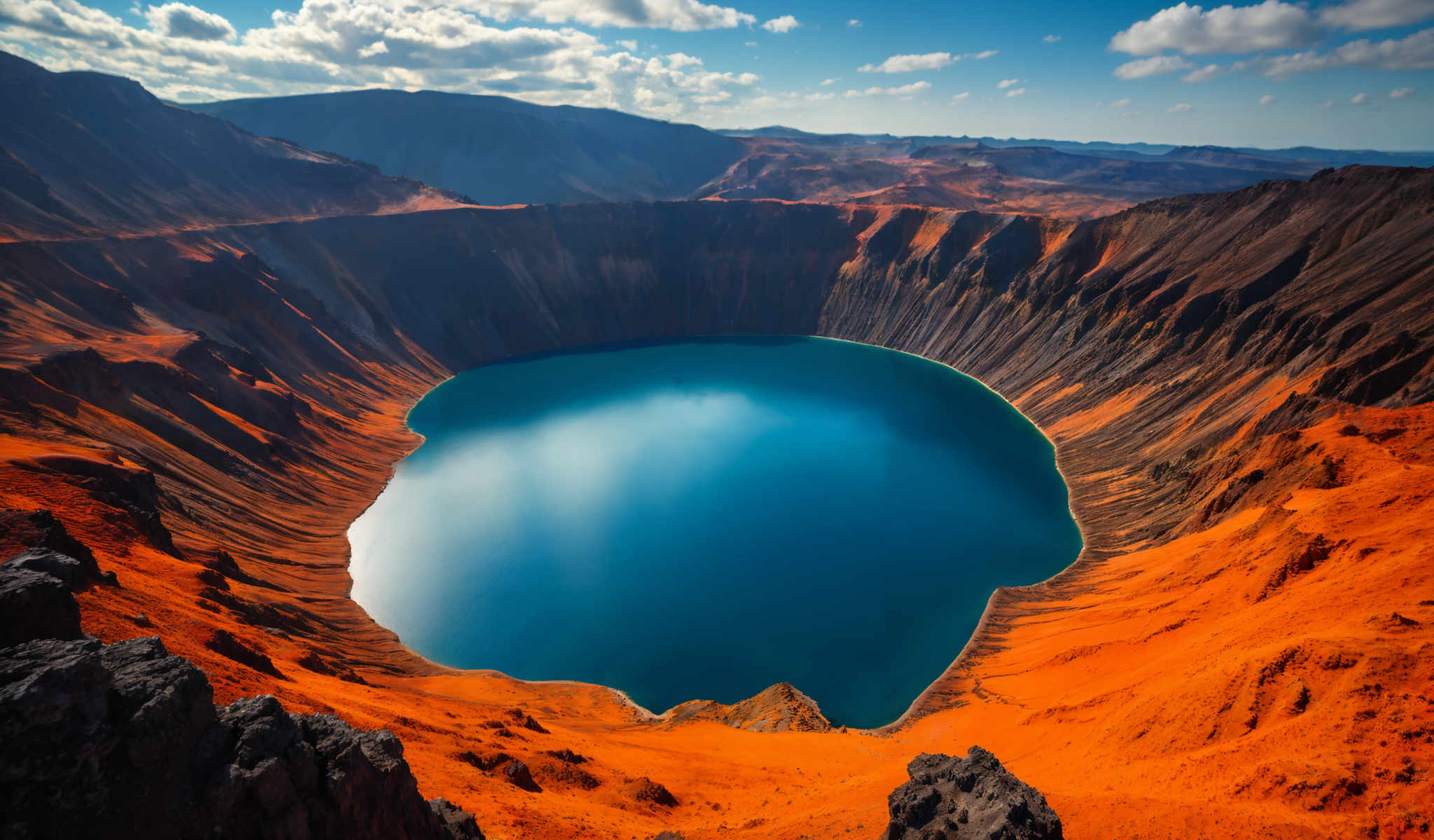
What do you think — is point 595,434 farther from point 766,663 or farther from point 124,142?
point 124,142

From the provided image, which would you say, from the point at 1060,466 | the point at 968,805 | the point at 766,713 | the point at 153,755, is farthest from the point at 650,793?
the point at 1060,466

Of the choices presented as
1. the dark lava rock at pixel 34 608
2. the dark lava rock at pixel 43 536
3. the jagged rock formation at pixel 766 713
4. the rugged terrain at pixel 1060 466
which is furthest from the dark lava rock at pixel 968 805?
the dark lava rock at pixel 43 536

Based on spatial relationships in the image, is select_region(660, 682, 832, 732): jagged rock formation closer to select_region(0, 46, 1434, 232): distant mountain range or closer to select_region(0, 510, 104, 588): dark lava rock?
select_region(0, 510, 104, 588): dark lava rock

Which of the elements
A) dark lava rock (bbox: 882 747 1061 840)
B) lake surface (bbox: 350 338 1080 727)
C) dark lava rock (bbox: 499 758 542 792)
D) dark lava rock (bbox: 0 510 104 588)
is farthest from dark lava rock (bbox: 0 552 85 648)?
lake surface (bbox: 350 338 1080 727)

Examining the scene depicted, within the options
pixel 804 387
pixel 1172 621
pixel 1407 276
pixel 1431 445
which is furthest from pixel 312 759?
pixel 804 387

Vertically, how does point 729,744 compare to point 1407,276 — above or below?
below

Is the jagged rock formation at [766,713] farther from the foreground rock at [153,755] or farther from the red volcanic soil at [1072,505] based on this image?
the foreground rock at [153,755]
